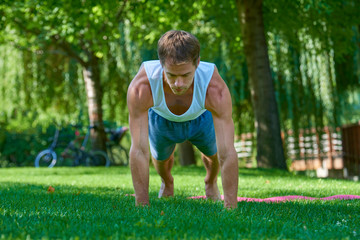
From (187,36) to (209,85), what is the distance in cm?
52

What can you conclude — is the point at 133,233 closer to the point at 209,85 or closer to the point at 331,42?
the point at 209,85

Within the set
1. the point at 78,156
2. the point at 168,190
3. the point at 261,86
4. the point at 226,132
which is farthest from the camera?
the point at 78,156

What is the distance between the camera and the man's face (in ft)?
12.4

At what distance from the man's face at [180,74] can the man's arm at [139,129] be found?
419 mm

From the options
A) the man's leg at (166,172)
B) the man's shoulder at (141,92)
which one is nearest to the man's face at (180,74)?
the man's shoulder at (141,92)

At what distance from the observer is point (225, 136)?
4098 mm

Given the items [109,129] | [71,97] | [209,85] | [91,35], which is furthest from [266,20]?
[209,85]

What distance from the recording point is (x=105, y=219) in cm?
362

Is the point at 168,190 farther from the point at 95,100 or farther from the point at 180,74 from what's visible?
the point at 95,100

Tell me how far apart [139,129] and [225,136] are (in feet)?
2.42

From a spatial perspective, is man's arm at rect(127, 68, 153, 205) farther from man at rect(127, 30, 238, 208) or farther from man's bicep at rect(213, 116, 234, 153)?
man's bicep at rect(213, 116, 234, 153)

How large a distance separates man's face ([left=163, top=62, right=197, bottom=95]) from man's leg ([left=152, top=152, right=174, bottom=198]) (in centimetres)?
145

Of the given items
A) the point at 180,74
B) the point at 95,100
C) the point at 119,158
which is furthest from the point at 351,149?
the point at 180,74

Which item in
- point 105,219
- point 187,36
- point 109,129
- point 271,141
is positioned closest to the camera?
point 105,219
